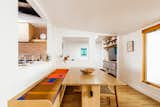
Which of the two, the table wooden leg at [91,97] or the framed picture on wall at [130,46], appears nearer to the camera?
the table wooden leg at [91,97]

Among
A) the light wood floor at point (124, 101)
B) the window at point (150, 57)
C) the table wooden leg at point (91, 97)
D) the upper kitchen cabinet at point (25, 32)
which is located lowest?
the light wood floor at point (124, 101)

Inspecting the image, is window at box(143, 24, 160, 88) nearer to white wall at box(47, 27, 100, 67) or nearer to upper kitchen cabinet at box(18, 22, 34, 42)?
white wall at box(47, 27, 100, 67)

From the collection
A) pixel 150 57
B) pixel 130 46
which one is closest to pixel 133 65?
pixel 130 46

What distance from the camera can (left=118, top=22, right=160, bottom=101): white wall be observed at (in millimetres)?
4209

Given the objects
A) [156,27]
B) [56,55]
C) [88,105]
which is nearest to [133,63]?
[156,27]

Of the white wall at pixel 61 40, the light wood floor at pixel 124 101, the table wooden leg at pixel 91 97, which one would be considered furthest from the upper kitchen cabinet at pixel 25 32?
the table wooden leg at pixel 91 97

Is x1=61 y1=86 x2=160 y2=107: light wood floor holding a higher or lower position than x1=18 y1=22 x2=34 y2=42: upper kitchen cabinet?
lower

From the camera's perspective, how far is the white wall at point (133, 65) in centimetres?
421

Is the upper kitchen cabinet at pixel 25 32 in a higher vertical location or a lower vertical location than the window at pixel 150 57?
higher

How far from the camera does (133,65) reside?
5.16 meters

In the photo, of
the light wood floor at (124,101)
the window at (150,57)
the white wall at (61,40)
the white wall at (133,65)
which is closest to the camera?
the light wood floor at (124,101)

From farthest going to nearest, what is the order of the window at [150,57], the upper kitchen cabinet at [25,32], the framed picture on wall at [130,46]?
the framed picture on wall at [130,46] → the upper kitchen cabinet at [25,32] → the window at [150,57]

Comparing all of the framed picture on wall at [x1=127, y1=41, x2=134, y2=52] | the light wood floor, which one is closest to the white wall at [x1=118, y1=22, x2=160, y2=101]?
the framed picture on wall at [x1=127, y1=41, x2=134, y2=52]

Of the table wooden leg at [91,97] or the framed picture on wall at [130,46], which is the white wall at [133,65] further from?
the table wooden leg at [91,97]
